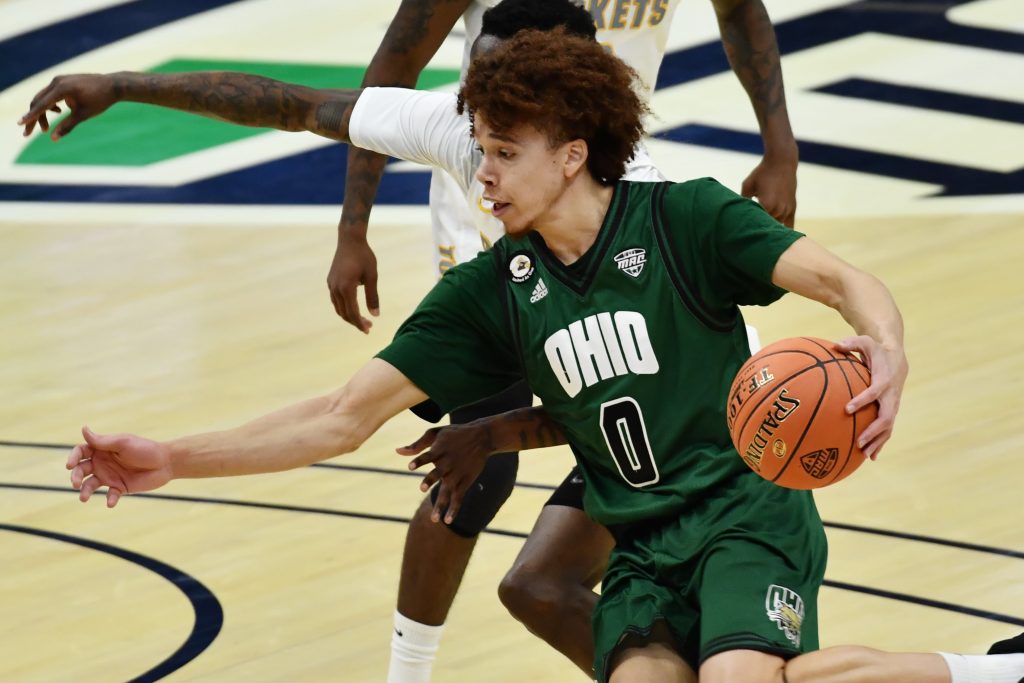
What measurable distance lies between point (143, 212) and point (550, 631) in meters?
6.37

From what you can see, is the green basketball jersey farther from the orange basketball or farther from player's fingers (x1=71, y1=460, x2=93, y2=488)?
player's fingers (x1=71, y1=460, x2=93, y2=488)

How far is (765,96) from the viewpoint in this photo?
6.13 metres

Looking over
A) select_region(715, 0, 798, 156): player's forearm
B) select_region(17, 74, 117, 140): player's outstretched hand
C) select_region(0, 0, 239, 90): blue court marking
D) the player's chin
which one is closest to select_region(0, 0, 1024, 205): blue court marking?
select_region(0, 0, 239, 90): blue court marking

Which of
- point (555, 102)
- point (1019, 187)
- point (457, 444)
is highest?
point (555, 102)

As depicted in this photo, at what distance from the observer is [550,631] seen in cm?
479

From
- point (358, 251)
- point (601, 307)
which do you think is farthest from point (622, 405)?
point (358, 251)

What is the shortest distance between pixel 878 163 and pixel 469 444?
6547 mm

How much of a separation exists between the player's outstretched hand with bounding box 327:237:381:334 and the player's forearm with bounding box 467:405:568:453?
880mm

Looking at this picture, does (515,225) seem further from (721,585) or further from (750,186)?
(750,186)

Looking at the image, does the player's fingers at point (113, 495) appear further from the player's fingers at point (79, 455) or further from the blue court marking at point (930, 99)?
the blue court marking at point (930, 99)

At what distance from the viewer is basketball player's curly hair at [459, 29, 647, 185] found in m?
4.28

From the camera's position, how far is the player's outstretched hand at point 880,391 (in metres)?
3.91

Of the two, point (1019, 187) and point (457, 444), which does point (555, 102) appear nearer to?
point (457, 444)

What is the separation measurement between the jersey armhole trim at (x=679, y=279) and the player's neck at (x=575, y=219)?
5.4 inches
